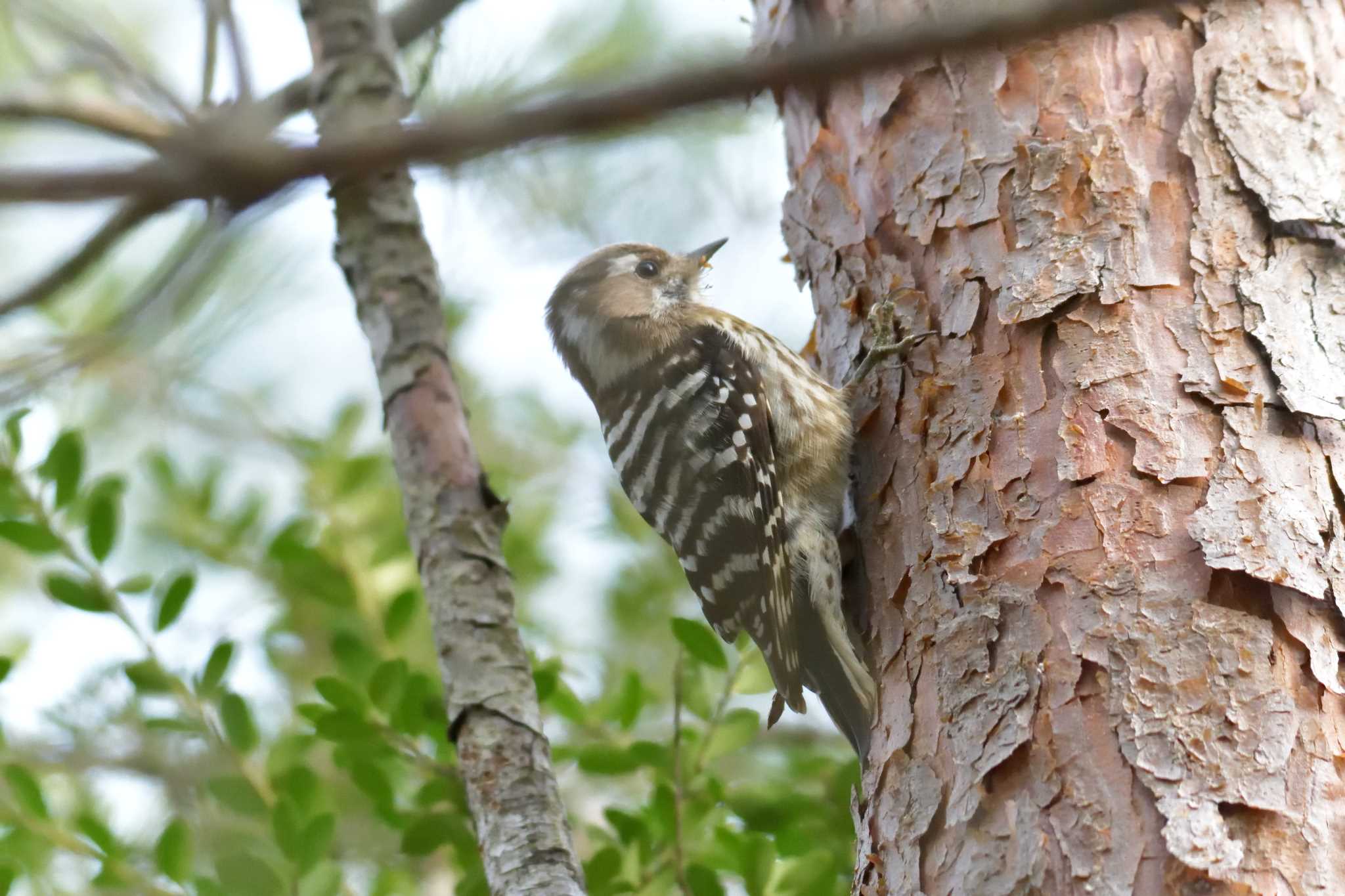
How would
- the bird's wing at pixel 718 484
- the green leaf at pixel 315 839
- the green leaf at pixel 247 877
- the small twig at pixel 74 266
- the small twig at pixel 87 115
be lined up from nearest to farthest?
the small twig at pixel 74 266, the small twig at pixel 87 115, the green leaf at pixel 247 877, the green leaf at pixel 315 839, the bird's wing at pixel 718 484

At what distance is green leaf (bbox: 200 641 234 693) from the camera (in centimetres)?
282

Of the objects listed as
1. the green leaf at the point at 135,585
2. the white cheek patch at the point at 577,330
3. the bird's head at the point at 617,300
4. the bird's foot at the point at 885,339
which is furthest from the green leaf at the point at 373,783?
the white cheek patch at the point at 577,330

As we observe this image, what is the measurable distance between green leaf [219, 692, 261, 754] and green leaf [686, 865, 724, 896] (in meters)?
1.06

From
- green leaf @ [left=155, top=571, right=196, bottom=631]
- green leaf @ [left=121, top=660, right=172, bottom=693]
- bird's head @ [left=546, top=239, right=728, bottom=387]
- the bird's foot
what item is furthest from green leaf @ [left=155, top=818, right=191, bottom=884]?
bird's head @ [left=546, top=239, right=728, bottom=387]

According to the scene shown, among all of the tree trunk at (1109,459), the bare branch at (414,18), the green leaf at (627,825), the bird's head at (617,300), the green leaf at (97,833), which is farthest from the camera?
the bird's head at (617,300)

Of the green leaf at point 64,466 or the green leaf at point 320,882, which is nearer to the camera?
the green leaf at point 320,882

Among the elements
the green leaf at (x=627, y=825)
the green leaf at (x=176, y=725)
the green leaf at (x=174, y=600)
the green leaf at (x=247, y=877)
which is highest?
the green leaf at (x=174, y=600)

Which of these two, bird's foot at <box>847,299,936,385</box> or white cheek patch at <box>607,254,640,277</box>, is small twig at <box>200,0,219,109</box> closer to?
bird's foot at <box>847,299,936,385</box>

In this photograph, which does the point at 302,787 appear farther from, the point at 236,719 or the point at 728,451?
the point at 728,451

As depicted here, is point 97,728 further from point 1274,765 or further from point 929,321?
point 1274,765

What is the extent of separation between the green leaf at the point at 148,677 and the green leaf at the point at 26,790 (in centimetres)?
28

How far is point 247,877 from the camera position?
7.98 ft

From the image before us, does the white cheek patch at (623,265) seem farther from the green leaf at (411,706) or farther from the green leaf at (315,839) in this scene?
the green leaf at (315,839)

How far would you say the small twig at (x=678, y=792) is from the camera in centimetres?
267
